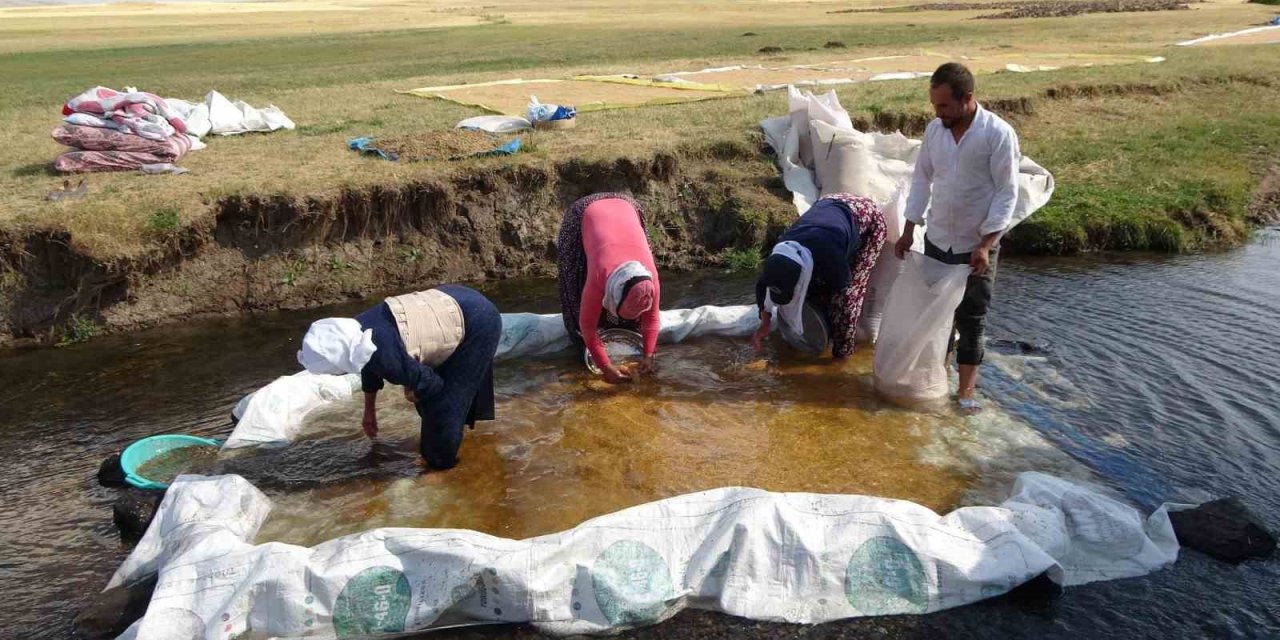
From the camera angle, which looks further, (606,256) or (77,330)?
(77,330)

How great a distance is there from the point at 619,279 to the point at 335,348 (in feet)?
4.84

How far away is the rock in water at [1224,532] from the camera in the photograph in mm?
3539

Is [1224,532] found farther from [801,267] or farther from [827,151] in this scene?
[827,151]

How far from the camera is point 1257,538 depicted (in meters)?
3.56

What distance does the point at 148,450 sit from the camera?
4.46 meters

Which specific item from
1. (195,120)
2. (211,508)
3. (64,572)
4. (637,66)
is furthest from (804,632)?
(637,66)

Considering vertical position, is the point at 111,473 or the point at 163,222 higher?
the point at 163,222

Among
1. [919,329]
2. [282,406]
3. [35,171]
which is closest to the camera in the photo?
[919,329]

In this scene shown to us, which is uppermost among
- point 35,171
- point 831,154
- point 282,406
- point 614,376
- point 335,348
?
point 831,154

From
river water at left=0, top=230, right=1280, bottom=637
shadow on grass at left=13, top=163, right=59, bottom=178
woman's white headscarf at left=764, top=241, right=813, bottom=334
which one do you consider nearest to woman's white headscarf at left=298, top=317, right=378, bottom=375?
river water at left=0, top=230, right=1280, bottom=637

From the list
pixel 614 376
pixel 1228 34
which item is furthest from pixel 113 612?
pixel 1228 34

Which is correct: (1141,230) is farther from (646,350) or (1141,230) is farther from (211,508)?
(211,508)

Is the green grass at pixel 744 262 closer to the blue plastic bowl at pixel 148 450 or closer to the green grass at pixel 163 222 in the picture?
the green grass at pixel 163 222

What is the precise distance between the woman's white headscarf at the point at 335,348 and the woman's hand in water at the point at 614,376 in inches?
61.3
